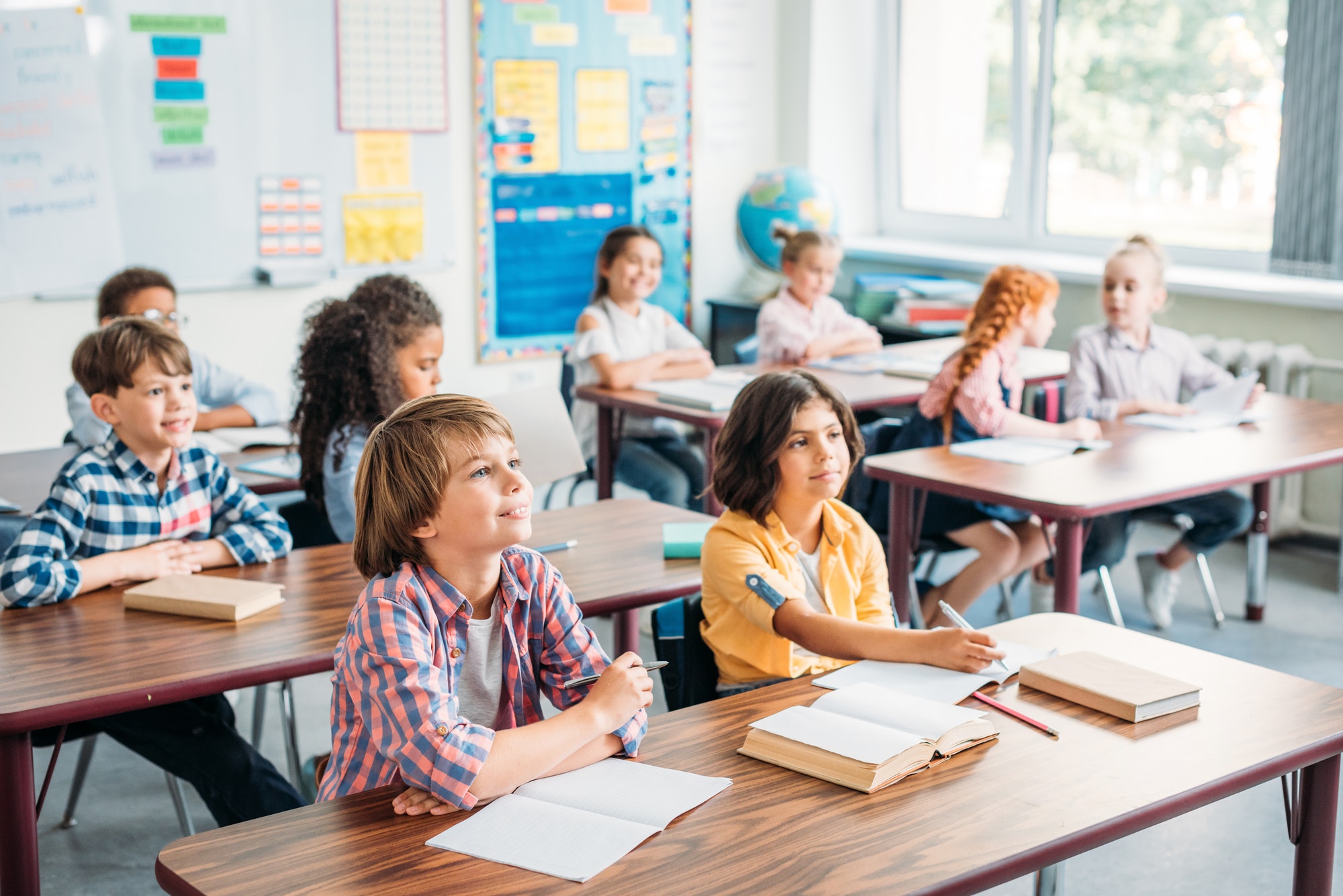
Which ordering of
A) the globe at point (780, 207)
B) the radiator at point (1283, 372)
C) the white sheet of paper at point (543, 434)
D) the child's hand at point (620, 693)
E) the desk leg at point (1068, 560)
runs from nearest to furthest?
the child's hand at point (620, 693) → the white sheet of paper at point (543, 434) → the desk leg at point (1068, 560) → the radiator at point (1283, 372) → the globe at point (780, 207)

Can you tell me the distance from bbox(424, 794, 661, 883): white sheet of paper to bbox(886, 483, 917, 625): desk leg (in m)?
1.85

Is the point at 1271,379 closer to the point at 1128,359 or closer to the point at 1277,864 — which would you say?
the point at 1128,359

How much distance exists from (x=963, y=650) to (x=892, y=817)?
42 centimetres

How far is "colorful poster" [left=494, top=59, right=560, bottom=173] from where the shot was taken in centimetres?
547

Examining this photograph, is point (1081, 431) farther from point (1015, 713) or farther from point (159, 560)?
point (159, 560)

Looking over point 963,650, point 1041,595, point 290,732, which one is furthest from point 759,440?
point 1041,595

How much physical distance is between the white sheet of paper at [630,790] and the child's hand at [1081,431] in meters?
2.23

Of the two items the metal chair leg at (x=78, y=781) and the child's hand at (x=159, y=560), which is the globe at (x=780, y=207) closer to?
the metal chair leg at (x=78, y=781)

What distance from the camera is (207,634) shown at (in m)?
1.96

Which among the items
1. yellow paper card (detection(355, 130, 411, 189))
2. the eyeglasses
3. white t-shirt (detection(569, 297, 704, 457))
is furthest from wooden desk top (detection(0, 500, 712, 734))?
yellow paper card (detection(355, 130, 411, 189))

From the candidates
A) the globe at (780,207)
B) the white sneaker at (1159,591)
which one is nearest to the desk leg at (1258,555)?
the white sneaker at (1159,591)

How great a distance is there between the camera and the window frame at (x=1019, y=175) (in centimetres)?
559

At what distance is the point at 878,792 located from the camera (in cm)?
142

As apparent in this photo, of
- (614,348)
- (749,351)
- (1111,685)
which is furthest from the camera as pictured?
(749,351)
